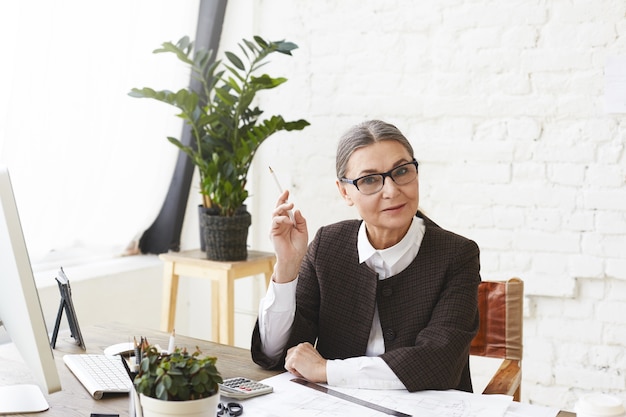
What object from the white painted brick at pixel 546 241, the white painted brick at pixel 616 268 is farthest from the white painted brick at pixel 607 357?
the white painted brick at pixel 546 241

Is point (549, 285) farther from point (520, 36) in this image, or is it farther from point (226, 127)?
point (226, 127)

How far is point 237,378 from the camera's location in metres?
1.64

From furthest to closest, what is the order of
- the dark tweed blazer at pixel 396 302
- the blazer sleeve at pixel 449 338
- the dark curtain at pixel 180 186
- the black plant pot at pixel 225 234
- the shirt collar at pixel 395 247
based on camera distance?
1. the dark curtain at pixel 180 186
2. the black plant pot at pixel 225 234
3. the shirt collar at pixel 395 247
4. the dark tweed blazer at pixel 396 302
5. the blazer sleeve at pixel 449 338

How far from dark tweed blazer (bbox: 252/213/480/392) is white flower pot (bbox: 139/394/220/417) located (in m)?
0.53

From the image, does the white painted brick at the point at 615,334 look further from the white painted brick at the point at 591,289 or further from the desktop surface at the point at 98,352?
the desktop surface at the point at 98,352

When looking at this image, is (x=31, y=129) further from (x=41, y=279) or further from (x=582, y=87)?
(x=582, y=87)

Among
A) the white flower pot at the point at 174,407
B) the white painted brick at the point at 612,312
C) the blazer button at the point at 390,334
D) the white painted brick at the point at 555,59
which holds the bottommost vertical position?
the white painted brick at the point at 612,312

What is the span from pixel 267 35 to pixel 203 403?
2.47 m

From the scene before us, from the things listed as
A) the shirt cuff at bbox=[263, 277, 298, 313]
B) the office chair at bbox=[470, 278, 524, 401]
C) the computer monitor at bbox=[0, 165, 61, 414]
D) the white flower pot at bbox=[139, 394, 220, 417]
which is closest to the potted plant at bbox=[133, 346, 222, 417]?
the white flower pot at bbox=[139, 394, 220, 417]

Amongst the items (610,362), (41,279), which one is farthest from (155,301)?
(610,362)

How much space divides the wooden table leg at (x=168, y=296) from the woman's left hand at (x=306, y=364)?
1.51m

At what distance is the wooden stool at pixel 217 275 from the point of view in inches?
117

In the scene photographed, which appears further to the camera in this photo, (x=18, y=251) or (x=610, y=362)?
(x=610, y=362)

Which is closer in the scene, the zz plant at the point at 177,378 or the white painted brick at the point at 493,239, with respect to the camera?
the zz plant at the point at 177,378
